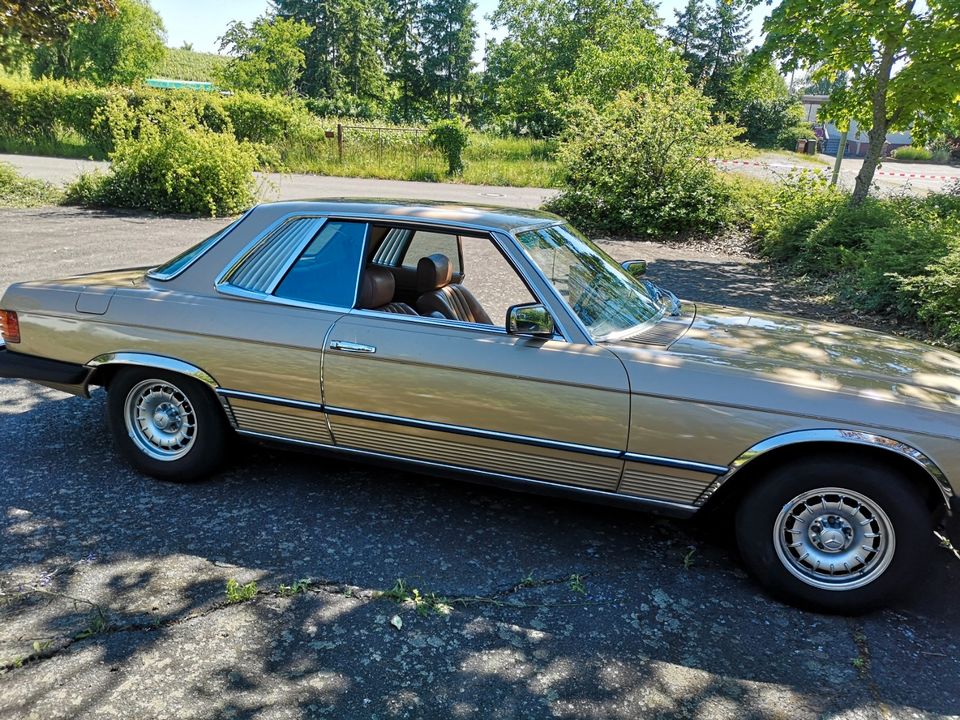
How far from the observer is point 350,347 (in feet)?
11.6

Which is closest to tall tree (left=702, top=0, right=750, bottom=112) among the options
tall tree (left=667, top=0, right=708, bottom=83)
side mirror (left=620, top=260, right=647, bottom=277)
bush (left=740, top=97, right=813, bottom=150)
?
tall tree (left=667, top=0, right=708, bottom=83)

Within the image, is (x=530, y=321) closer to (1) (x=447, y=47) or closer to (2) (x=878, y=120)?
(2) (x=878, y=120)

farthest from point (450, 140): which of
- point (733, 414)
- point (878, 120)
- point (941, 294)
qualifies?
point (733, 414)

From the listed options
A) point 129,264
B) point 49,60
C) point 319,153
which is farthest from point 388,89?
point 129,264

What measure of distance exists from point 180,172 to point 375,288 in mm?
12157

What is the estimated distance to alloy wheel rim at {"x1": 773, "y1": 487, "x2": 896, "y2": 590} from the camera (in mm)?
2988

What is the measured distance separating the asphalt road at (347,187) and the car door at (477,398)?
14.2m

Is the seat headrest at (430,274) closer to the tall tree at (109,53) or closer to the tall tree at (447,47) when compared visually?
the tall tree at (109,53)

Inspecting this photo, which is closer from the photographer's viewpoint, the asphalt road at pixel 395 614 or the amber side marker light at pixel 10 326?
the asphalt road at pixel 395 614

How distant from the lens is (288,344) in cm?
362

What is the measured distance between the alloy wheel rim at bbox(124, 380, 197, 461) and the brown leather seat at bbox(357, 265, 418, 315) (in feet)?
3.78

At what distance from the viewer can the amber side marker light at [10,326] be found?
4105 millimetres

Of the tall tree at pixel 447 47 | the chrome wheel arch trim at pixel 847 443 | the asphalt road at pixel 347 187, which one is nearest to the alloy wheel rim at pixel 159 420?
the chrome wheel arch trim at pixel 847 443

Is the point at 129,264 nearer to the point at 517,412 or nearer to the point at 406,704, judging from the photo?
the point at 517,412
